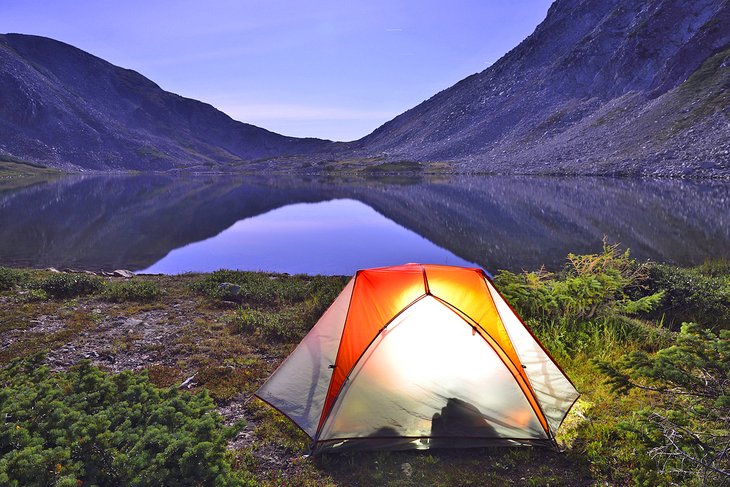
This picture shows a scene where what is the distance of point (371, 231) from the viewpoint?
35.0m

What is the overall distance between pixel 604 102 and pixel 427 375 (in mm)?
135152

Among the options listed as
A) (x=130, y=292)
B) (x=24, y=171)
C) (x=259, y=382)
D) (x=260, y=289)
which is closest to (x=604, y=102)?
(x=260, y=289)

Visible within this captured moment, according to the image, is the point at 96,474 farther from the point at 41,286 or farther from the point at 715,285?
the point at 715,285

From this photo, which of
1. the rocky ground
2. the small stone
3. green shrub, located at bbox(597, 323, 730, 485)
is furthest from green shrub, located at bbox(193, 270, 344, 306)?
green shrub, located at bbox(597, 323, 730, 485)

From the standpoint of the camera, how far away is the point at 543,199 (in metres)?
49.2

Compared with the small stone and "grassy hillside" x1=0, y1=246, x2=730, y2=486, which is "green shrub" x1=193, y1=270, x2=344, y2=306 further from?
the small stone

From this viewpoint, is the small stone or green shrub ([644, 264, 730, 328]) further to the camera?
green shrub ([644, 264, 730, 328])

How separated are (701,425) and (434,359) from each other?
11.3 ft

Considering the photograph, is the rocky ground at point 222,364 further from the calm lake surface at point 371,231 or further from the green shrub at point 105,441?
the calm lake surface at point 371,231

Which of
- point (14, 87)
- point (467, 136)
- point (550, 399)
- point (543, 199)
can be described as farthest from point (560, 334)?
point (14, 87)

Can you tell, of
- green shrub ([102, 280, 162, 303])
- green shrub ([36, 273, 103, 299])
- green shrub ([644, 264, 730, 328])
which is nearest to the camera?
green shrub ([644, 264, 730, 328])

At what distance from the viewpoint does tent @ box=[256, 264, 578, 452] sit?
6133 mm

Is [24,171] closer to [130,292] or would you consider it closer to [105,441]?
[130,292]

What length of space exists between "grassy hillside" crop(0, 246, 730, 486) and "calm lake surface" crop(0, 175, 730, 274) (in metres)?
9.70
